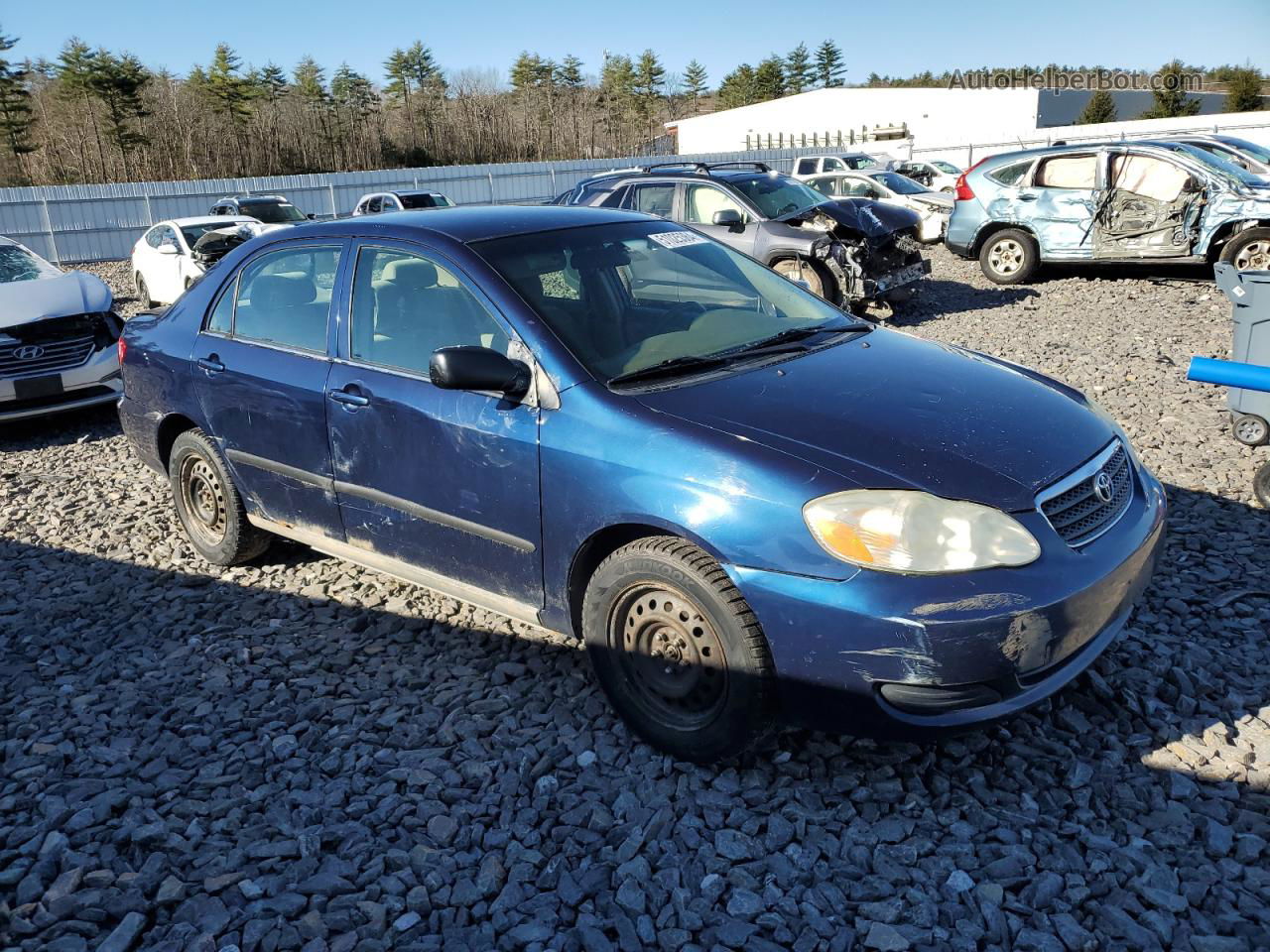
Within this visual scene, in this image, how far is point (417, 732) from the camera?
3443 mm

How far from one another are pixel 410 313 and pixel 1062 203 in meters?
11.2

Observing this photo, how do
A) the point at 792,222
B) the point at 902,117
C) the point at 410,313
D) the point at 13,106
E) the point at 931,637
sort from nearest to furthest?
the point at 931,637, the point at 410,313, the point at 792,222, the point at 13,106, the point at 902,117

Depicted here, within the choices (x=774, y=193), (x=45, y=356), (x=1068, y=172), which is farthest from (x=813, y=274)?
(x=45, y=356)

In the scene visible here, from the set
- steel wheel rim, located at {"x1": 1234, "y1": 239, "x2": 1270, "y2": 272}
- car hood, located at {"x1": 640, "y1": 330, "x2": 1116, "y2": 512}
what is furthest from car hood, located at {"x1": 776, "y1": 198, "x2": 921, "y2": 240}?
car hood, located at {"x1": 640, "y1": 330, "x2": 1116, "y2": 512}

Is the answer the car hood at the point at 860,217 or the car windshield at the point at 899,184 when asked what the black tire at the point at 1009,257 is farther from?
the car windshield at the point at 899,184

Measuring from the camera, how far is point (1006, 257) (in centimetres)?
1322

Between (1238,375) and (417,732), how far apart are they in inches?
136

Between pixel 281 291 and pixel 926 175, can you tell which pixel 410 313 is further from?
pixel 926 175

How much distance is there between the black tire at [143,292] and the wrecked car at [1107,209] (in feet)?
42.9

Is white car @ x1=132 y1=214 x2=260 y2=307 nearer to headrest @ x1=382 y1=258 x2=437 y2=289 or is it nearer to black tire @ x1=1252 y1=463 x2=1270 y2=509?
headrest @ x1=382 y1=258 x2=437 y2=289

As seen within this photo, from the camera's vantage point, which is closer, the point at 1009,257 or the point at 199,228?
the point at 1009,257

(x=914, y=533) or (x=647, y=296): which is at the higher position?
(x=647, y=296)

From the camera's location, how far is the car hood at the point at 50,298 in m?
7.68

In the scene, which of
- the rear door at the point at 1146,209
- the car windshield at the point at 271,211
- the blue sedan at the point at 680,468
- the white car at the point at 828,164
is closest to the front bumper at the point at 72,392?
the blue sedan at the point at 680,468
